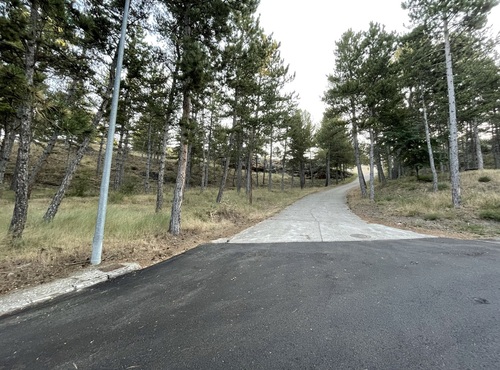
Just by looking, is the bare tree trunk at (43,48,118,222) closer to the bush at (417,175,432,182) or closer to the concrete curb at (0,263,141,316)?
the concrete curb at (0,263,141,316)

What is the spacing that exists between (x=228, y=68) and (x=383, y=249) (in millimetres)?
8203

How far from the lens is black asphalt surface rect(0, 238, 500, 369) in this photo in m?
1.88

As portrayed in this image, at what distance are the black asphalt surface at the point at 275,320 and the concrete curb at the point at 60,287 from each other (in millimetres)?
211

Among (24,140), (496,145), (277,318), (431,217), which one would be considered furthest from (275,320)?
(496,145)

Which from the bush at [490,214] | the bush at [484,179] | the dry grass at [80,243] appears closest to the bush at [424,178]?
the bush at [484,179]

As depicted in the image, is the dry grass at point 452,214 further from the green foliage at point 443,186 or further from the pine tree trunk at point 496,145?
the pine tree trunk at point 496,145

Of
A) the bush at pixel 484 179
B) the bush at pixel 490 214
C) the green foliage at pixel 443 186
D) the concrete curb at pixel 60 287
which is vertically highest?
the bush at pixel 484 179

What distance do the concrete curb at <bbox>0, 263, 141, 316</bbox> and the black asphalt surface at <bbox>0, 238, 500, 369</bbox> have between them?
211 millimetres

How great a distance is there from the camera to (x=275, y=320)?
2.43 meters

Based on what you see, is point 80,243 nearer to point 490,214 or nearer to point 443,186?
point 490,214

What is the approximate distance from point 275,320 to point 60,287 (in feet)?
11.3

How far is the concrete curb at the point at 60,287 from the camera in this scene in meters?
2.96

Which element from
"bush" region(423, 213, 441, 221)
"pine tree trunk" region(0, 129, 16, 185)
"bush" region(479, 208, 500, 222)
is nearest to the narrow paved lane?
"bush" region(423, 213, 441, 221)

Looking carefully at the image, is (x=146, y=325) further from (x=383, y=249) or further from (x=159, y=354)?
(x=383, y=249)
